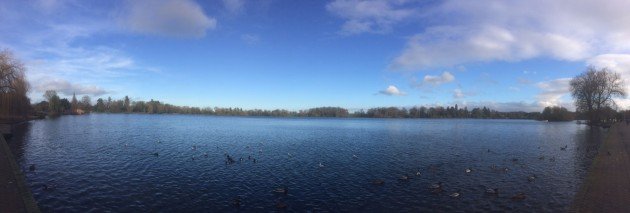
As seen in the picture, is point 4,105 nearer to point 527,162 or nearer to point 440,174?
point 440,174

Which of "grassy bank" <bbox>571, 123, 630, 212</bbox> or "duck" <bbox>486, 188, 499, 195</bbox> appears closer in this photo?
"grassy bank" <bbox>571, 123, 630, 212</bbox>

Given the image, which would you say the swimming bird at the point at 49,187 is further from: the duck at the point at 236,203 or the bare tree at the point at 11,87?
the bare tree at the point at 11,87

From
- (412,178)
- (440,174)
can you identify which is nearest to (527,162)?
(440,174)

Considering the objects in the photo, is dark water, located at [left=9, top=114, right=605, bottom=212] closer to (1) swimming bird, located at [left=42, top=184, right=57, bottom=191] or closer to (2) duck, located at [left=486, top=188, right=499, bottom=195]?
(1) swimming bird, located at [left=42, top=184, right=57, bottom=191]

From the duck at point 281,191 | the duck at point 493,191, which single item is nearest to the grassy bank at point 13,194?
the duck at point 281,191

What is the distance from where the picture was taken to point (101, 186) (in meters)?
20.9

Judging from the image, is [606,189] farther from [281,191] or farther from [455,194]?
[281,191]

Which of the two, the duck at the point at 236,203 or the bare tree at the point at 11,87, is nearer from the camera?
the duck at the point at 236,203

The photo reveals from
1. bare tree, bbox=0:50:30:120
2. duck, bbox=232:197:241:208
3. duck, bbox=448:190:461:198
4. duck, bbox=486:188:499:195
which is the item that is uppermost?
bare tree, bbox=0:50:30:120

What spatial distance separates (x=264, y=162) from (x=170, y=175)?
8.50m

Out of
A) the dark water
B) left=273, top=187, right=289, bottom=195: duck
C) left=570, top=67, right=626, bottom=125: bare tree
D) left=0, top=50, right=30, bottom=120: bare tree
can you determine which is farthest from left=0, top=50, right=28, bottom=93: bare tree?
left=570, top=67, right=626, bottom=125: bare tree

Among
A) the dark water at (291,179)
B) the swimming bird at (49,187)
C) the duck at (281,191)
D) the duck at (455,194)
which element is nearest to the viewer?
the dark water at (291,179)

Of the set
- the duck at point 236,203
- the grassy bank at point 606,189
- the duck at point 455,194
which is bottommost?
the duck at point 236,203

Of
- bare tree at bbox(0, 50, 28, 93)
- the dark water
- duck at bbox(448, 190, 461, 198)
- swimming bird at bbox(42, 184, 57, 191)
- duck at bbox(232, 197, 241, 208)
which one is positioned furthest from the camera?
bare tree at bbox(0, 50, 28, 93)
